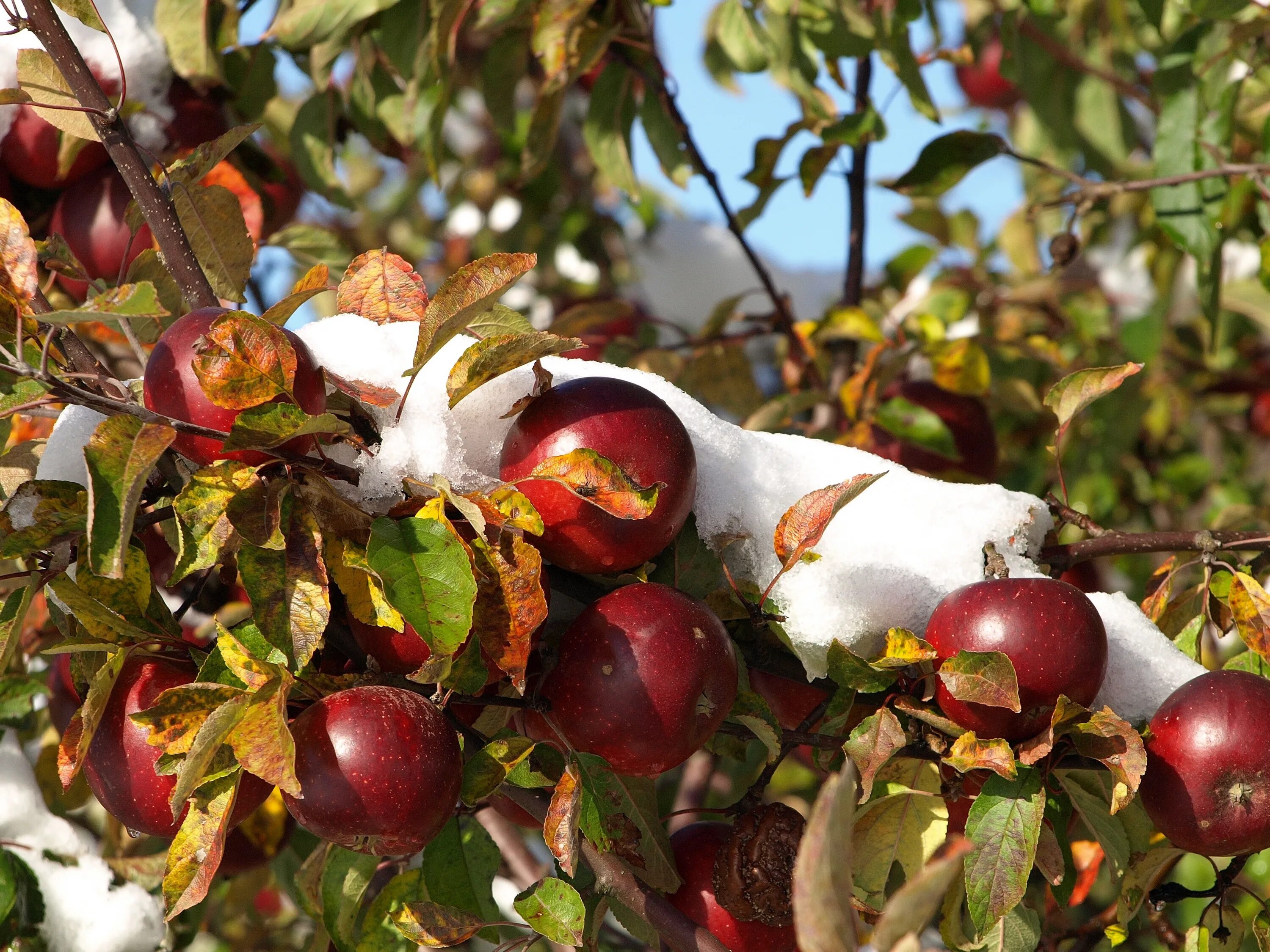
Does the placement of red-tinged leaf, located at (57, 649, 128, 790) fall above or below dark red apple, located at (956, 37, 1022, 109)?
above

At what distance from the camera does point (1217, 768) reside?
0.81 meters

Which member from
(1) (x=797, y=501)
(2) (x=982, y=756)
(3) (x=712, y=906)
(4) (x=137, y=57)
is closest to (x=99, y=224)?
(4) (x=137, y=57)

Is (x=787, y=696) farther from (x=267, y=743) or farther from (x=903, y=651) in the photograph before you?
(x=267, y=743)

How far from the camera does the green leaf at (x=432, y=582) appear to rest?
73 cm

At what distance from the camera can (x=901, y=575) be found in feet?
2.98

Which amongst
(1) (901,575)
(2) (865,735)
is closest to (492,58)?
(1) (901,575)

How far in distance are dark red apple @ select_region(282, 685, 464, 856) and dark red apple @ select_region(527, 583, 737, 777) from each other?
94mm


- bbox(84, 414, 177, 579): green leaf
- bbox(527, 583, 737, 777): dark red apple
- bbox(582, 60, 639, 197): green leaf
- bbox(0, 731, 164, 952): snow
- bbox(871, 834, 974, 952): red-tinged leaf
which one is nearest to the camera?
bbox(871, 834, 974, 952): red-tinged leaf

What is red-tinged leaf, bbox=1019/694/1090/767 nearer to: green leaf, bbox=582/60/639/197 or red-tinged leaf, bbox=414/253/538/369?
red-tinged leaf, bbox=414/253/538/369

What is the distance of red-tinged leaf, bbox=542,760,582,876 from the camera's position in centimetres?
75

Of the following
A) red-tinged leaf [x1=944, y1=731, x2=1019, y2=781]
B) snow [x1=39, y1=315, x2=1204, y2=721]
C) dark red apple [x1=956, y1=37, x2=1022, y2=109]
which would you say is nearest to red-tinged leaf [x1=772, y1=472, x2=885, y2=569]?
snow [x1=39, y1=315, x2=1204, y2=721]

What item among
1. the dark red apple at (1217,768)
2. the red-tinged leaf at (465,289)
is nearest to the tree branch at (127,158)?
the red-tinged leaf at (465,289)

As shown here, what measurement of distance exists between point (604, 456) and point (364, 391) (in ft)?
0.57

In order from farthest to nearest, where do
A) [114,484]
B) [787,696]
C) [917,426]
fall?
Result: [917,426] → [787,696] → [114,484]
